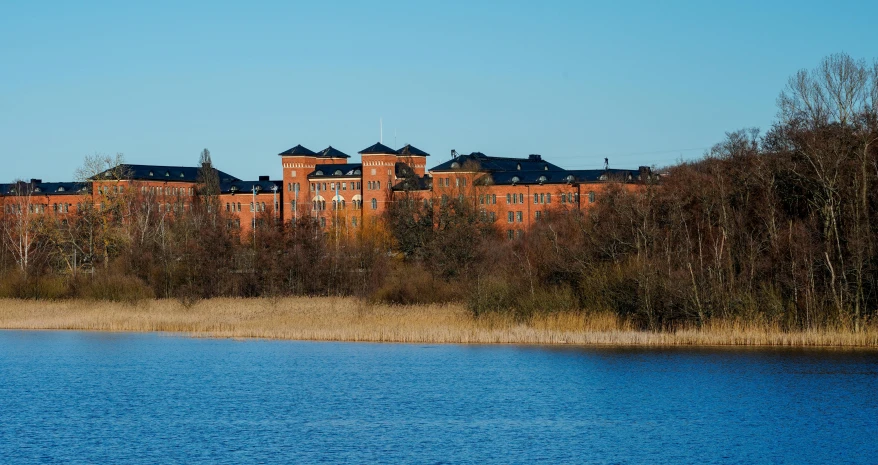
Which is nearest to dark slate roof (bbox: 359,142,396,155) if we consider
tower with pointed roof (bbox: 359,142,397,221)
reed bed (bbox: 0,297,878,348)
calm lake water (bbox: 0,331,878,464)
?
tower with pointed roof (bbox: 359,142,397,221)

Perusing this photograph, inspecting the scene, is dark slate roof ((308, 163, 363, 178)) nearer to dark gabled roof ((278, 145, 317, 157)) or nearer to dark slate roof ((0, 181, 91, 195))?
dark gabled roof ((278, 145, 317, 157))

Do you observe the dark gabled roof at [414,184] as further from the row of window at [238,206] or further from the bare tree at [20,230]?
the bare tree at [20,230]

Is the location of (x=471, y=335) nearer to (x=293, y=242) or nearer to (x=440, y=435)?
(x=440, y=435)

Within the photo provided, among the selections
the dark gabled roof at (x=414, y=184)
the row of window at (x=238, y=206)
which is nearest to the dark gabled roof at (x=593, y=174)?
the dark gabled roof at (x=414, y=184)

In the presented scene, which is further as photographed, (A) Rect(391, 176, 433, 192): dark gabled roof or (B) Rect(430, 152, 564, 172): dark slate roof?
(B) Rect(430, 152, 564, 172): dark slate roof

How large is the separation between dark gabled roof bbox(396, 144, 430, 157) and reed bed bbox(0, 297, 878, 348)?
64670 mm

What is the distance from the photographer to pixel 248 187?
443ft

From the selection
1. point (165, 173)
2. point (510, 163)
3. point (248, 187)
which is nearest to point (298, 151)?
point (248, 187)

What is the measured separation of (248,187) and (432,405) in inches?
4251

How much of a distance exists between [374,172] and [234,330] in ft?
251

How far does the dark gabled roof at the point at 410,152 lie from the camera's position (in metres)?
125

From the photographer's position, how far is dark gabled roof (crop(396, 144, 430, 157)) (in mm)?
124812

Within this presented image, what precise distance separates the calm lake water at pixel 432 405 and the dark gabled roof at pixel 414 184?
72.1 meters

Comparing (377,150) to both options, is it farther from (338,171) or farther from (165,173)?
(165,173)
